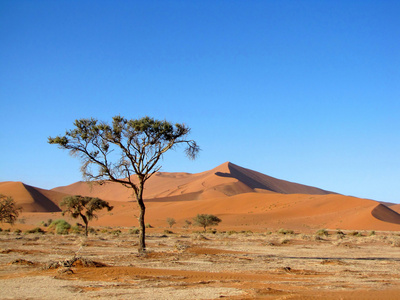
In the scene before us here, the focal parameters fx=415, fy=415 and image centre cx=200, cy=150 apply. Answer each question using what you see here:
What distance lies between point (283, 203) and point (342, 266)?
62.8 meters

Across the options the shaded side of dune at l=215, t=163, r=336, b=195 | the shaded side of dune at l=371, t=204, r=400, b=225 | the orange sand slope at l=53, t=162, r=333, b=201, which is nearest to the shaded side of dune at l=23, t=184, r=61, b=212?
the orange sand slope at l=53, t=162, r=333, b=201

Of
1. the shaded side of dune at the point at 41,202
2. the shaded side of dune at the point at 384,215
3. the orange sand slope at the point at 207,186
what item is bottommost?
the shaded side of dune at the point at 384,215

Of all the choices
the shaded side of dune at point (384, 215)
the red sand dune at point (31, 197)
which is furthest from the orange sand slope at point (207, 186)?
Result: the shaded side of dune at point (384, 215)

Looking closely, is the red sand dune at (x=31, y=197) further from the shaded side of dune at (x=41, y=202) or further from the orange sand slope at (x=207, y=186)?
the orange sand slope at (x=207, y=186)

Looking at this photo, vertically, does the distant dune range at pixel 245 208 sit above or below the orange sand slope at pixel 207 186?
below

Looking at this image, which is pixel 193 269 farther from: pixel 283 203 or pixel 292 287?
pixel 283 203

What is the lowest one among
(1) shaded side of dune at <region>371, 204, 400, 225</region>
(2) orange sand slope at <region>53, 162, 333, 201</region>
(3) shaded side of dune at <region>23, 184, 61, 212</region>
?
(1) shaded side of dune at <region>371, 204, 400, 225</region>

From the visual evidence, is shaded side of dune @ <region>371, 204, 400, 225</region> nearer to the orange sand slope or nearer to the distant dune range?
the distant dune range

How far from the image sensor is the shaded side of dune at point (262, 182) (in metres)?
140

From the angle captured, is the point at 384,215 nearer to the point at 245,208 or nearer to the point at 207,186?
the point at 245,208

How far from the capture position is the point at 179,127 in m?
20.0

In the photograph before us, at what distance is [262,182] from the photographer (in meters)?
150

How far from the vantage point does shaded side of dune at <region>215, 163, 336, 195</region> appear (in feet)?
461

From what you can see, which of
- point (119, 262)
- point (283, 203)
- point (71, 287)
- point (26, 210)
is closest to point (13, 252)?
point (119, 262)
